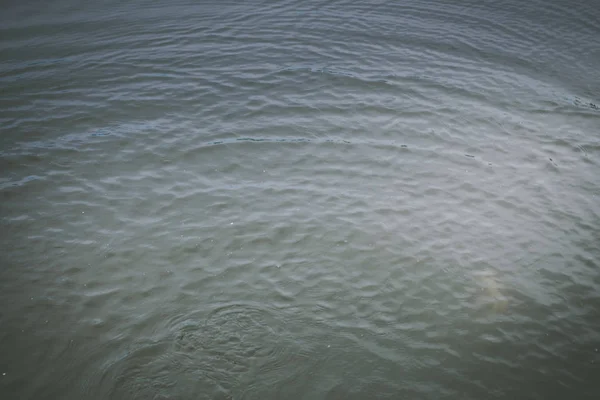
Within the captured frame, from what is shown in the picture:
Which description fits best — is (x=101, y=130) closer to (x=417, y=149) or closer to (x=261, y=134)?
(x=261, y=134)

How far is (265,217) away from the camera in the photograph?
525 inches

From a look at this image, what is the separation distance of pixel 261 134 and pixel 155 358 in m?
9.41

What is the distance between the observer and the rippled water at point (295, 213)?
954cm

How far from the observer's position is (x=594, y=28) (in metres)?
24.8


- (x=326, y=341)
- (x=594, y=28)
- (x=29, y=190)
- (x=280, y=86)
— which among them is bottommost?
(x=326, y=341)

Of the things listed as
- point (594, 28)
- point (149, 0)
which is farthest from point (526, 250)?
point (149, 0)

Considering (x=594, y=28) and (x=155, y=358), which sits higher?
(x=594, y=28)

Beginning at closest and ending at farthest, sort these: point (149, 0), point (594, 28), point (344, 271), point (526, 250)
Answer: point (344, 271) → point (526, 250) → point (594, 28) → point (149, 0)

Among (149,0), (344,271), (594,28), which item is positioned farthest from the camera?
(149,0)

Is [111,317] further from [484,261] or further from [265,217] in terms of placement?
[484,261]

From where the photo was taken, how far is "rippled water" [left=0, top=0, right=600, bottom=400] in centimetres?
954

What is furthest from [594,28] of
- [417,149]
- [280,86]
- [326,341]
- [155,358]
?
[155,358]

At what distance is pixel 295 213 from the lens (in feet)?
44.3

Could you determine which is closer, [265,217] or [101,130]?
[265,217]
